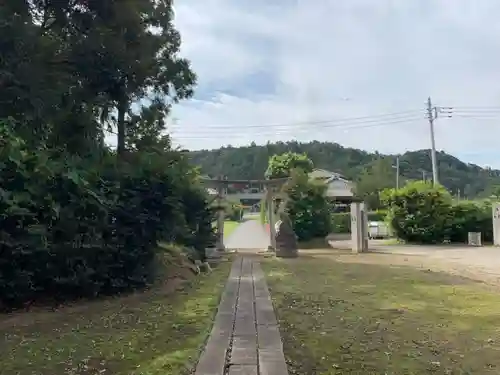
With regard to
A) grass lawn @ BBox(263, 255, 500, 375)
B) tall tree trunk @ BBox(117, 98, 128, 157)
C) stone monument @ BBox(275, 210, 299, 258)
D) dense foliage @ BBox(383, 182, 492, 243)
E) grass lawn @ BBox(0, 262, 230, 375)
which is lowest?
grass lawn @ BBox(263, 255, 500, 375)

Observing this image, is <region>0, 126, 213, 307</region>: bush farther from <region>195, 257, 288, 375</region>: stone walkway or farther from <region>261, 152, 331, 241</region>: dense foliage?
<region>261, 152, 331, 241</region>: dense foliage

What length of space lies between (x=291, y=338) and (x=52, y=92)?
4.66 meters

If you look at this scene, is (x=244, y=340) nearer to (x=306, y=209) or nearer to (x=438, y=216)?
(x=306, y=209)

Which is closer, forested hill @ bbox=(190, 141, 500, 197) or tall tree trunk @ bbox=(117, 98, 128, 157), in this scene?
tall tree trunk @ bbox=(117, 98, 128, 157)

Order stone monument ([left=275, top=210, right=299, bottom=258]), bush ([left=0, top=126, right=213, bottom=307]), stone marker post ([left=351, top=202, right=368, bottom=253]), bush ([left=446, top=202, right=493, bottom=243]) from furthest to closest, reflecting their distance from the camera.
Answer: bush ([left=446, top=202, right=493, bottom=243]) < stone marker post ([left=351, top=202, right=368, bottom=253]) < stone monument ([left=275, top=210, right=299, bottom=258]) < bush ([left=0, top=126, right=213, bottom=307])

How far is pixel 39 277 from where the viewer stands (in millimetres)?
6281

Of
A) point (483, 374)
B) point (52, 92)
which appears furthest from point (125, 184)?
point (483, 374)

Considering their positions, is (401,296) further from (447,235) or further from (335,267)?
(447,235)

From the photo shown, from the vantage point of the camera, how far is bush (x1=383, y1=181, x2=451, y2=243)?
2128cm

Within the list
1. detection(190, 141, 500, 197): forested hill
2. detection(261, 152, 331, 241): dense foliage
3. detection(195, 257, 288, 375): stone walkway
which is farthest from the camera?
detection(190, 141, 500, 197): forested hill

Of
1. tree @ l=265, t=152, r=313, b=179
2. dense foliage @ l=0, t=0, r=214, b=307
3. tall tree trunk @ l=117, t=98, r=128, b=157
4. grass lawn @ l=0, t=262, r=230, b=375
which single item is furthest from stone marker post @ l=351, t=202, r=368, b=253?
grass lawn @ l=0, t=262, r=230, b=375

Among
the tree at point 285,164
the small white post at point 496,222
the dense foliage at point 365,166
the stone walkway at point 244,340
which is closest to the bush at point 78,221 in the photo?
the stone walkway at point 244,340

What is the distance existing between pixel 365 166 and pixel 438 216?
31.7 metres

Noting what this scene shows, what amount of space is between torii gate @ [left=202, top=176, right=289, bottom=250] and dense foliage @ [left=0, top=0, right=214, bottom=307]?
7.01 m
